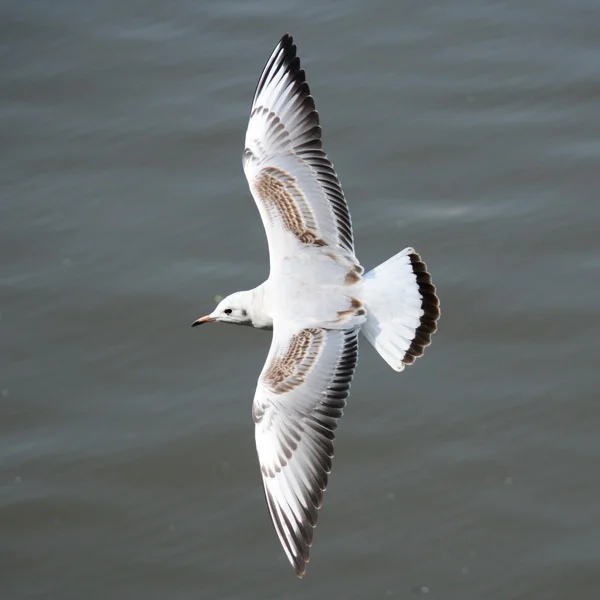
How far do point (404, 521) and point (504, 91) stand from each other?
12.4 feet

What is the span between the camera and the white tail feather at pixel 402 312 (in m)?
6.38

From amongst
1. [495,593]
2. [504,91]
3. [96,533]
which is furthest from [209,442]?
[504,91]

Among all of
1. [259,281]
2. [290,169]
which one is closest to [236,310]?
[290,169]

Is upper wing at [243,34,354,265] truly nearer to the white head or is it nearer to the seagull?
the seagull

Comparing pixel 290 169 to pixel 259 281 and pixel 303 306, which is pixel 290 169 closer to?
pixel 303 306

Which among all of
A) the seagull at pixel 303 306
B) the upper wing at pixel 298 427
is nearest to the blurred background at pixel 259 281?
the upper wing at pixel 298 427

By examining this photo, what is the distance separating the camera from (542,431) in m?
6.91

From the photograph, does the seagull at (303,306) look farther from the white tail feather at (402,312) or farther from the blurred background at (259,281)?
the blurred background at (259,281)

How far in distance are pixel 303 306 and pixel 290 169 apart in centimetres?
92

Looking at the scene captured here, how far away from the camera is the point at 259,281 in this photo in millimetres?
7855

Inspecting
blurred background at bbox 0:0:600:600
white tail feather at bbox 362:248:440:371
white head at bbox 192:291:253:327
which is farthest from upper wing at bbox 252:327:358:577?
blurred background at bbox 0:0:600:600

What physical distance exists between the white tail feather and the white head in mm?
644

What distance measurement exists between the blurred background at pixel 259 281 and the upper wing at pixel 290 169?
1.09 metres

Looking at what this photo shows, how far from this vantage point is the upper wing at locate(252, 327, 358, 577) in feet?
19.4
